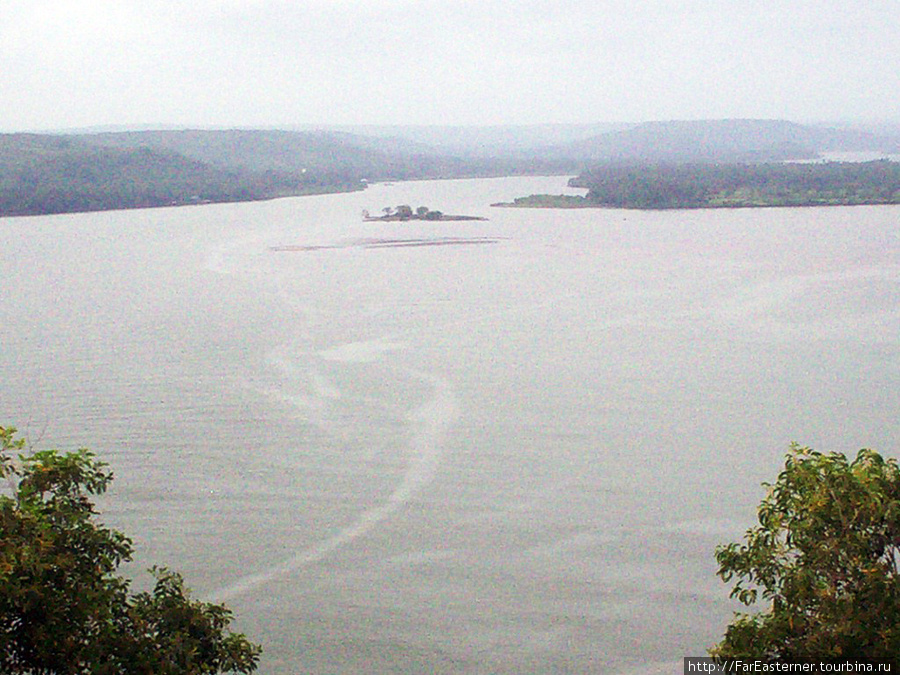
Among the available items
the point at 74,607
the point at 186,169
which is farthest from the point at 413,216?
the point at 74,607

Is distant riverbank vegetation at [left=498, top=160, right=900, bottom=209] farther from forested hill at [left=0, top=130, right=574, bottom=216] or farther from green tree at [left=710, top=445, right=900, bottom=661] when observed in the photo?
green tree at [left=710, top=445, right=900, bottom=661]

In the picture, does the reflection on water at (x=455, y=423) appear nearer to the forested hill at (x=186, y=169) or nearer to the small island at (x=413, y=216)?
the small island at (x=413, y=216)

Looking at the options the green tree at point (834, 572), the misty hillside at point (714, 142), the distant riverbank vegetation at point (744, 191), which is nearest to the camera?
the green tree at point (834, 572)

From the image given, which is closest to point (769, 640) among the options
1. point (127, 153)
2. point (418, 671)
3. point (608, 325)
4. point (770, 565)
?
point (770, 565)

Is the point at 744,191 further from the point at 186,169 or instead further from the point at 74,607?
the point at 74,607

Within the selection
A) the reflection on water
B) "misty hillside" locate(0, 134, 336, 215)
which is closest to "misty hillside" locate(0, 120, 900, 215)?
"misty hillside" locate(0, 134, 336, 215)

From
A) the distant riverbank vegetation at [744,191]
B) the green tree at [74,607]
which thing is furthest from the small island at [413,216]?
the green tree at [74,607]

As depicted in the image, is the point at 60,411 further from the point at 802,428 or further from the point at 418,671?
the point at 802,428
